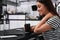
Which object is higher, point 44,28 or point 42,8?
point 42,8

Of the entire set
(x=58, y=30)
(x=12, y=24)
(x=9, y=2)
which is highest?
(x=9, y=2)

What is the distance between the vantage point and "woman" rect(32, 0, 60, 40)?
978mm

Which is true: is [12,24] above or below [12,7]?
below

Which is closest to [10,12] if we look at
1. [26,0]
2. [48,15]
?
[26,0]

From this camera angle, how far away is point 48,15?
101 cm

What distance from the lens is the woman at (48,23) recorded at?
3.21 feet

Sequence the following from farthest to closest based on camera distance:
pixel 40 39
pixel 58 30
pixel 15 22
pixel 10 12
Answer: pixel 15 22, pixel 10 12, pixel 40 39, pixel 58 30

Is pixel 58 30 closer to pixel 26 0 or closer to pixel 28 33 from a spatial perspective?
pixel 28 33

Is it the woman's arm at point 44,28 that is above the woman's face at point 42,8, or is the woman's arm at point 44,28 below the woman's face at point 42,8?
below

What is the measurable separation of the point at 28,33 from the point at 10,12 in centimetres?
173

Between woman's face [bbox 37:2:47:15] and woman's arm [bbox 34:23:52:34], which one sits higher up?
woman's face [bbox 37:2:47:15]

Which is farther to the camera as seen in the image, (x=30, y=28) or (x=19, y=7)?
(x=19, y=7)

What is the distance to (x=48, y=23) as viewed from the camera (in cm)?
99

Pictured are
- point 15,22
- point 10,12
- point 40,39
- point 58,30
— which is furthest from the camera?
point 15,22
